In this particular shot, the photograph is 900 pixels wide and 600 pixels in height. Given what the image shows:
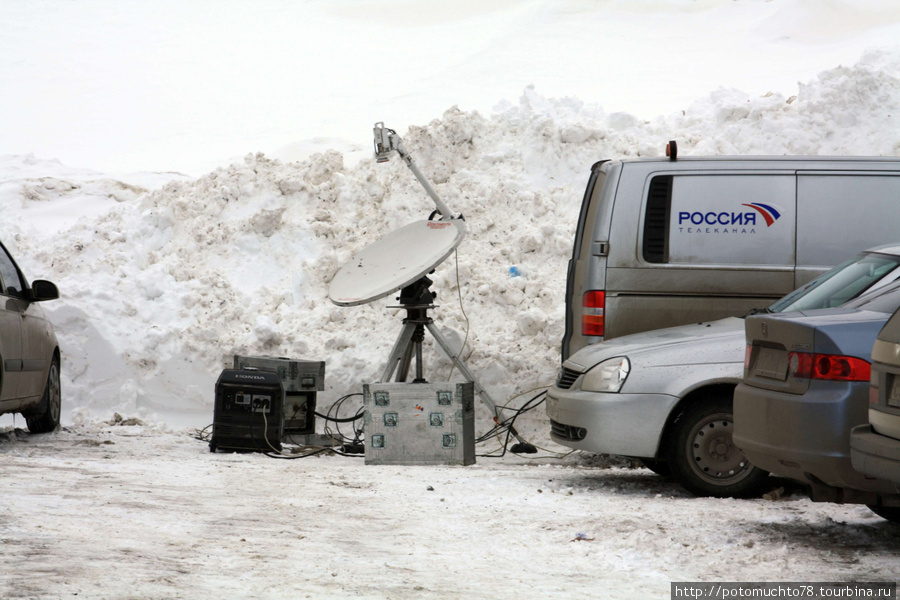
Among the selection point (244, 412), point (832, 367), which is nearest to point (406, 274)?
point (244, 412)

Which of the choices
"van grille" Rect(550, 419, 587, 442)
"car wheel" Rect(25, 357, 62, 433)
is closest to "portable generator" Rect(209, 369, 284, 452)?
"car wheel" Rect(25, 357, 62, 433)

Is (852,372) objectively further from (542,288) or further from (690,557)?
(542,288)

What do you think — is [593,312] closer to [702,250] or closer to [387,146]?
[702,250]

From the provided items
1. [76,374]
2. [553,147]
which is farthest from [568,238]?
[76,374]

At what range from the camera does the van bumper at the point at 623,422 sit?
22.4ft

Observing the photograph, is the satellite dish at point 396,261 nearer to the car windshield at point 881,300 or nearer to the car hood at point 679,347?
the car hood at point 679,347

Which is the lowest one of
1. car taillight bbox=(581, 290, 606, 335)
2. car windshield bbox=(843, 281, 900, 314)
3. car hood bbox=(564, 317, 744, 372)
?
car hood bbox=(564, 317, 744, 372)

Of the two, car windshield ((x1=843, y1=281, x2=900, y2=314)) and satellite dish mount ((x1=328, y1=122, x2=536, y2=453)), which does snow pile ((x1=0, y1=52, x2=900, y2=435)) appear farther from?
car windshield ((x1=843, y1=281, x2=900, y2=314))

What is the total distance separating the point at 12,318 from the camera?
28.0 ft

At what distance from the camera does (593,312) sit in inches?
306

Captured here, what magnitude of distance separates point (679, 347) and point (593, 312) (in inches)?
37.8

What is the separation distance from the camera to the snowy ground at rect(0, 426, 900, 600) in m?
4.33

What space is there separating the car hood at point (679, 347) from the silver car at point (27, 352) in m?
4.62

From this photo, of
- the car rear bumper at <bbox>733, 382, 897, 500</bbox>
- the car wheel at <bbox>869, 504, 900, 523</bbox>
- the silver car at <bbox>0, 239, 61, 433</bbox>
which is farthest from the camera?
the silver car at <bbox>0, 239, 61, 433</bbox>
